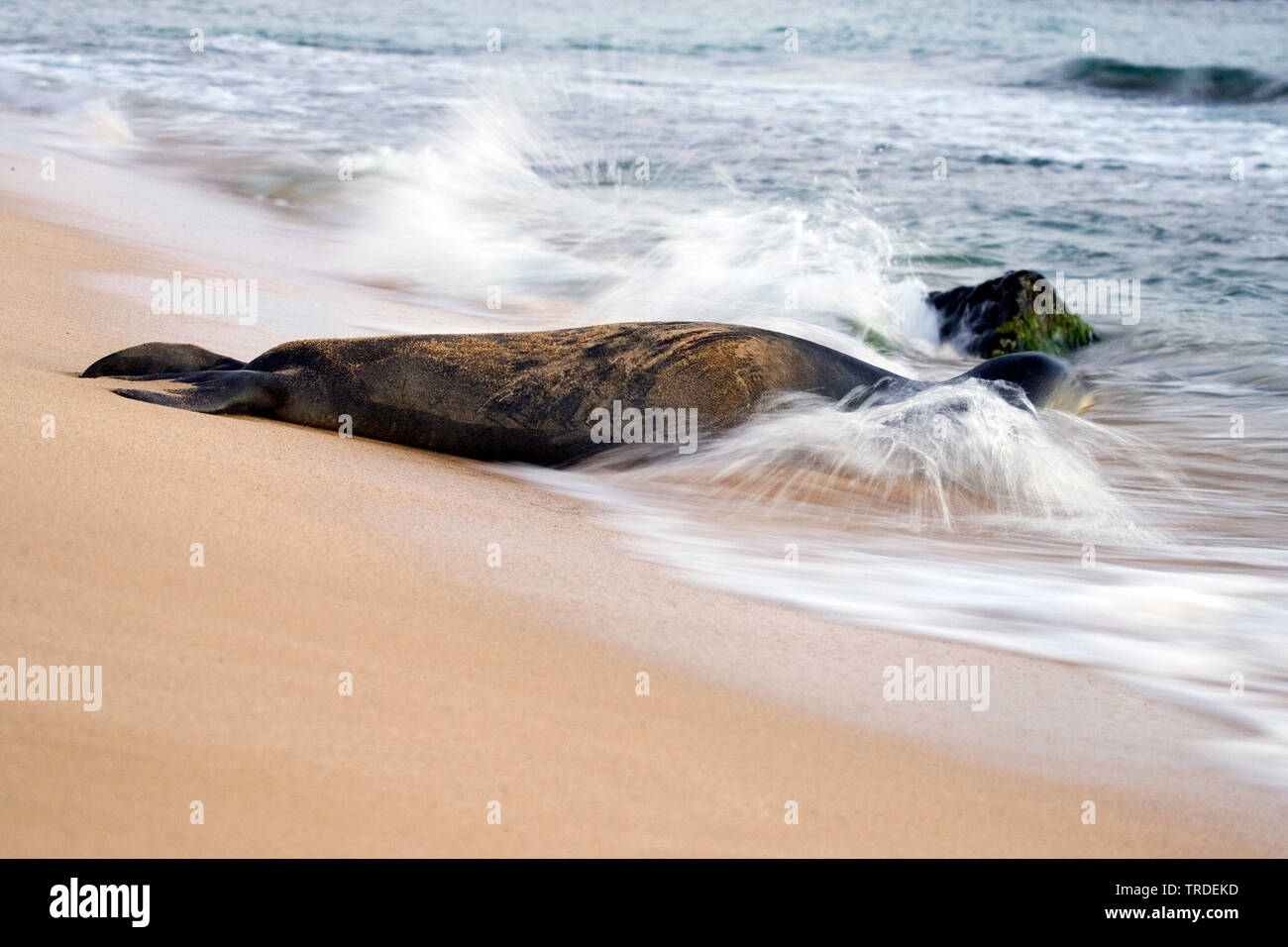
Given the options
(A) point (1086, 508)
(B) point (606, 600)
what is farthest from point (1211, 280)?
(B) point (606, 600)

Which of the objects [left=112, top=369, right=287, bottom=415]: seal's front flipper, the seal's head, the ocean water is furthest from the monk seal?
the seal's head

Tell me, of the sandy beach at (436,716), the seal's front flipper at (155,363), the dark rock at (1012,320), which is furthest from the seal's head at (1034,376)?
the seal's front flipper at (155,363)

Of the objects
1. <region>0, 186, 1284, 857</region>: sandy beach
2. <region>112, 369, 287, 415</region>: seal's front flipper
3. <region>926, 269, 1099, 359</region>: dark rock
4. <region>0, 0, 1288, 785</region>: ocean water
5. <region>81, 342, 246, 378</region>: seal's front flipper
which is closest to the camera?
<region>0, 186, 1284, 857</region>: sandy beach

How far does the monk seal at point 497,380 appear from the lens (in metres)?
4.42

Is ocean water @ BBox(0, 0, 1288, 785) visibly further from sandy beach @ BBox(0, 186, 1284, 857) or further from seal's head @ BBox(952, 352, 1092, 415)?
sandy beach @ BBox(0, 186, 1284, 857)

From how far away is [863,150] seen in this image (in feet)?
42.8

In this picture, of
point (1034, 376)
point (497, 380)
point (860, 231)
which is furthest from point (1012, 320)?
point (497, 380)

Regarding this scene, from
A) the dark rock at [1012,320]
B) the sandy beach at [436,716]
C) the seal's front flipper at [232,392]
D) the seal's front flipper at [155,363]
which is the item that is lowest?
the sandy beach at [436,716]

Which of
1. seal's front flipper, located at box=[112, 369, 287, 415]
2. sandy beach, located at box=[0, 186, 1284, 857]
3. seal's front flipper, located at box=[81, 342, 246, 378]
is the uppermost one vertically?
seal's front flipper, located at box=[81, 342, 246, 378]

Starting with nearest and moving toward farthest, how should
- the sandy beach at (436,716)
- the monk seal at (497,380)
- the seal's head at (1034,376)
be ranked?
the sandy beach at (436,716) → the monk seal at (497,380) → the seal's head at (1034,376)

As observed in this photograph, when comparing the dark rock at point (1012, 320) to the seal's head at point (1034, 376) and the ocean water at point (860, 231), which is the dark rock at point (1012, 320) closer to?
the ocean water at point (860, 231)

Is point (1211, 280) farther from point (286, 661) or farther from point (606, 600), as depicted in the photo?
point (286, 661)

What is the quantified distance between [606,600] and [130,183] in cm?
804

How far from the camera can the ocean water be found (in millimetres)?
3709
